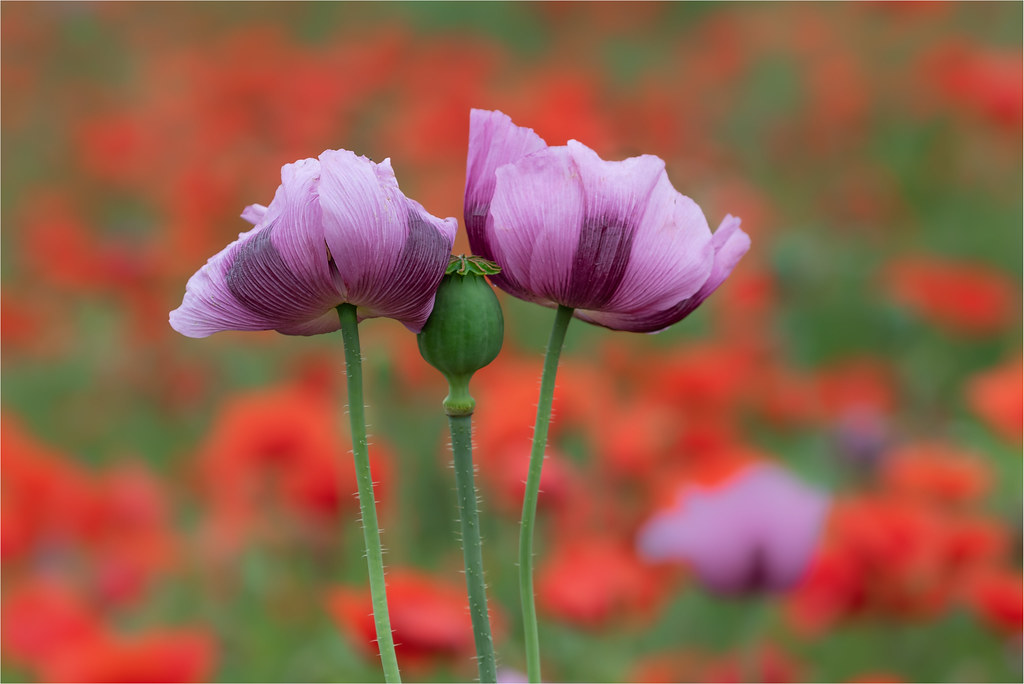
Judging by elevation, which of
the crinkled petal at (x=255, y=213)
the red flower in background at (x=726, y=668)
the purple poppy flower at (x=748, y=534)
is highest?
the crinkled petal at (x=255, y=213)

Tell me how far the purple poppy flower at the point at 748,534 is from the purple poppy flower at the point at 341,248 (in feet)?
1.73

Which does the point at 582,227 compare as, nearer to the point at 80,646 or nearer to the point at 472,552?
the point at 472,552

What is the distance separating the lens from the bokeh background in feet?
2.94

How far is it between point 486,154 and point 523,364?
967mm

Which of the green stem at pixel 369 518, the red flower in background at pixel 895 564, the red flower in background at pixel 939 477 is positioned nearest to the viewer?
the green stem at pixel 369 518

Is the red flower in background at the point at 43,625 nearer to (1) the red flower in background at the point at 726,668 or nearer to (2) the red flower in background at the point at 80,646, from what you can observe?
(2) the red flower in background at the point at 80,646

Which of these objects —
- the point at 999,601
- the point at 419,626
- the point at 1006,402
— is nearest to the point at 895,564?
the point at 999,601

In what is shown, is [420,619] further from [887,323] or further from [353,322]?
[887,323]

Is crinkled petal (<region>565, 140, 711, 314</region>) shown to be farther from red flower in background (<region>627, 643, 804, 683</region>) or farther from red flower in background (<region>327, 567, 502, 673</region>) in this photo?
red flower in background (<region>627, 643, 804, 683</region>)

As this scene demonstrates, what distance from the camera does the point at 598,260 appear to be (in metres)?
0.36

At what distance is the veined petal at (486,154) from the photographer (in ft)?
1.19

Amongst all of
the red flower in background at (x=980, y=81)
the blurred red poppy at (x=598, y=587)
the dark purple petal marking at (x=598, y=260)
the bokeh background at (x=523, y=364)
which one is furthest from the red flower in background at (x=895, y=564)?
the red flower in background at (x=980, y=81)

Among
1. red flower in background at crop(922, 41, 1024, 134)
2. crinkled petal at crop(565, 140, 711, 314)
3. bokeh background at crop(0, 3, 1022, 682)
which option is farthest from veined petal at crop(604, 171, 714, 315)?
red flower in background at crop(922, 41, 1024, 134)

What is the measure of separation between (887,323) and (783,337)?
0.17 m
